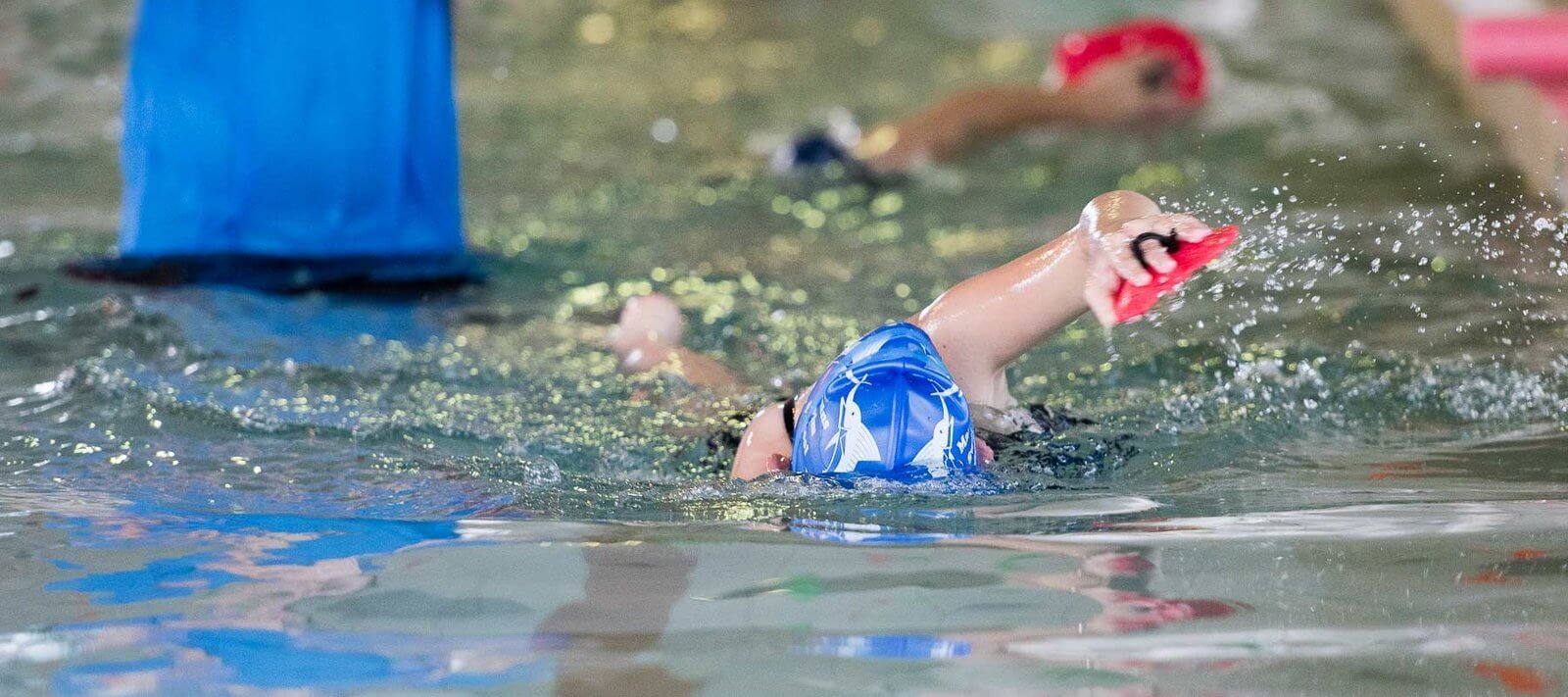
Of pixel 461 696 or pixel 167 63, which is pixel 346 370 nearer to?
pixel 167 63

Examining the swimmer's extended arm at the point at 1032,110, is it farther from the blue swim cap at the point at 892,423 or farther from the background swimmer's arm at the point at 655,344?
the blue swim cap at the point at 892,423

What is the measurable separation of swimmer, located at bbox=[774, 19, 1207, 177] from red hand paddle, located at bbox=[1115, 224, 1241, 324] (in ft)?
11.2

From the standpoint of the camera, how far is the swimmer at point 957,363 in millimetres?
2346

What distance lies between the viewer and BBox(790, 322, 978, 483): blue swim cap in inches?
98.4

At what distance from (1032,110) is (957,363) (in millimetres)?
3585

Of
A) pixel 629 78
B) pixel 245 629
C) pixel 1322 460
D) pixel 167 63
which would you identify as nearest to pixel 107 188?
pixel 167 63

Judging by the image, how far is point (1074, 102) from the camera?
6.21 meters

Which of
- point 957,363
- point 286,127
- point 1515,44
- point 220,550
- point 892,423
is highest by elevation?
point 1515,44

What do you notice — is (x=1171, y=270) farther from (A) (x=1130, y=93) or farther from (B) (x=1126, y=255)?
(A) (x=1130, y=93)

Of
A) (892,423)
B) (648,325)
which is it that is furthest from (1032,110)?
(892,423)

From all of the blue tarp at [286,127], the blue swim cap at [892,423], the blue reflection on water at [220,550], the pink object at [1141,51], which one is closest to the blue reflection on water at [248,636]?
the blue reflection on water at [220,550]

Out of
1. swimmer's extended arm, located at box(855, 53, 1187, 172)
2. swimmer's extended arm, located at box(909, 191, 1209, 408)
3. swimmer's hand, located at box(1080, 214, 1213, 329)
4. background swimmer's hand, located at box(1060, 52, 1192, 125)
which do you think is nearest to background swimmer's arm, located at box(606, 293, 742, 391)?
swimmer's extended arm, located at box(909, 191, 1209, 408)

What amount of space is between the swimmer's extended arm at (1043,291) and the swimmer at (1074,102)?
9.97 feet

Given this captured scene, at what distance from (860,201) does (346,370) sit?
2275mm
